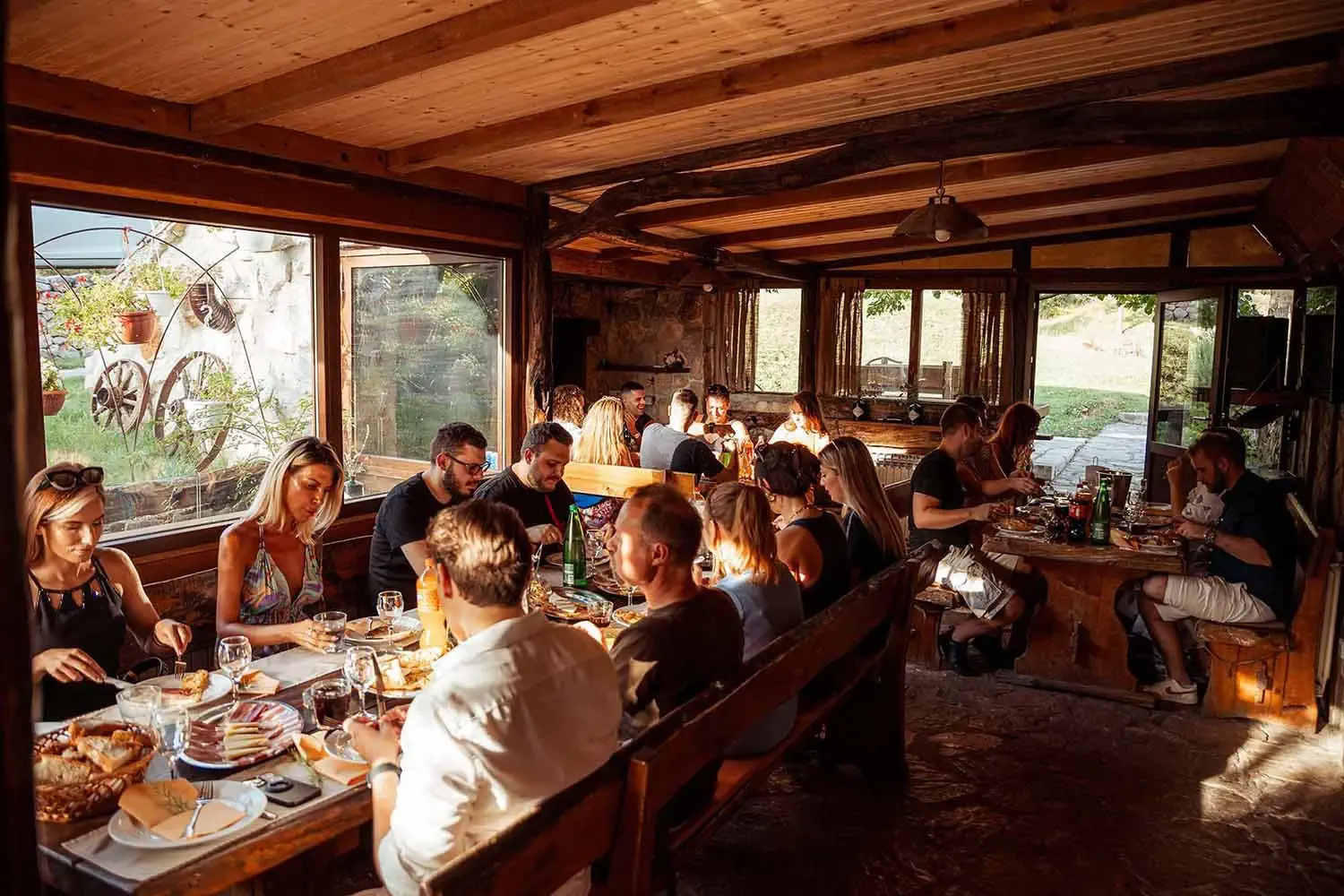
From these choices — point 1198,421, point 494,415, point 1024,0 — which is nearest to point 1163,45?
point 1024,0

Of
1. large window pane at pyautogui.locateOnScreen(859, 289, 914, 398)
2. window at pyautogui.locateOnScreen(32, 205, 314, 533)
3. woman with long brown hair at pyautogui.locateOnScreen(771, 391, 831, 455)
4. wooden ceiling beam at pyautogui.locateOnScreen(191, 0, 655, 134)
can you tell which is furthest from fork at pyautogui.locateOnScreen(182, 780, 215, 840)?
large window pane at pyautogui.locateOnScreen(859, 289, 914, 398)

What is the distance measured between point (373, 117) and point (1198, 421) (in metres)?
7.85

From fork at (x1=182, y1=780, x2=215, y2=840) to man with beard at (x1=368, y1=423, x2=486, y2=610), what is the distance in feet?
6.53

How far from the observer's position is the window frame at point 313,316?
3.95 m

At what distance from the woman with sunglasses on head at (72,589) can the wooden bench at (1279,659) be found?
15.9ft

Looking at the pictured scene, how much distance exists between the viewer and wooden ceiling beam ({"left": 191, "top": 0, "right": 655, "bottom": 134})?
3.18 meters

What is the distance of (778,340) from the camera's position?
1155cm

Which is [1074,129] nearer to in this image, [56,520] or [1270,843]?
[1270,843]

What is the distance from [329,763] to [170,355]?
3.17m

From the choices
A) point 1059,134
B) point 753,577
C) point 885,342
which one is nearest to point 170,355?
point 753,577

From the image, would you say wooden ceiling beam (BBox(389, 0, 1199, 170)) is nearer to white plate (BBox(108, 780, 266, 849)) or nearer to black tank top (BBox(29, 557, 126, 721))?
black tank top (BBox(29, 557, 126, 721))

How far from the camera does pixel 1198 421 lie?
877cm

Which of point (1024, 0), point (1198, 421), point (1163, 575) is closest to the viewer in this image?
point (1024, 0)

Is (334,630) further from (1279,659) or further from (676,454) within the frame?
(1279,659)
